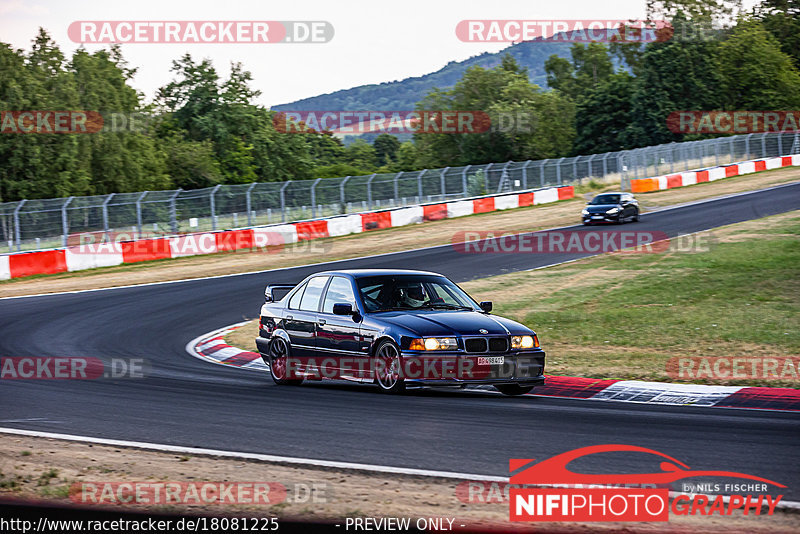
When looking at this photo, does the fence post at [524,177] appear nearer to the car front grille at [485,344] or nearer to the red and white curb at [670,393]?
the red and white curb at [670,393]

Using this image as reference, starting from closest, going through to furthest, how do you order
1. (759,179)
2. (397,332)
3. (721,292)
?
(397,332)
(721,292)
(759,179)

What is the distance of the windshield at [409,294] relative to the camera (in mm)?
10531

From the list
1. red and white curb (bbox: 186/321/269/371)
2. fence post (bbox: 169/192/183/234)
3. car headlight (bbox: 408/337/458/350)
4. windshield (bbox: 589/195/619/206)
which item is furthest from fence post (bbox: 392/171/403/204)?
car headlight (bbox: 408/337/458/350)

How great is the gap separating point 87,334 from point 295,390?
7.16 meters

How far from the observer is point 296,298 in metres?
11.6

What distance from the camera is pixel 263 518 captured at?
5055 mm

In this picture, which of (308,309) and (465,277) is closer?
(308,309)

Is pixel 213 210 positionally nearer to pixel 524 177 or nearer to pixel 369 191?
pixel 369 191

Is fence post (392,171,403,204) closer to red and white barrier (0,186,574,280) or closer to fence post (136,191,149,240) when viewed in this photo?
red and white barrier (0,186,574,280)

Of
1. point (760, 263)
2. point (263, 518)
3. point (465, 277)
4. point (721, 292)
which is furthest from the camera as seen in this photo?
point (465, 277)

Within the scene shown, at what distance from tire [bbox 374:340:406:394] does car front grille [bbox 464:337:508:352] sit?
2.42ft

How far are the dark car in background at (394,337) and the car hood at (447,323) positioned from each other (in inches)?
0.4

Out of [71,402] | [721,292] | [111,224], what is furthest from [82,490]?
[111,224]

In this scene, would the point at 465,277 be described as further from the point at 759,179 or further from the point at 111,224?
the point at 759,179
